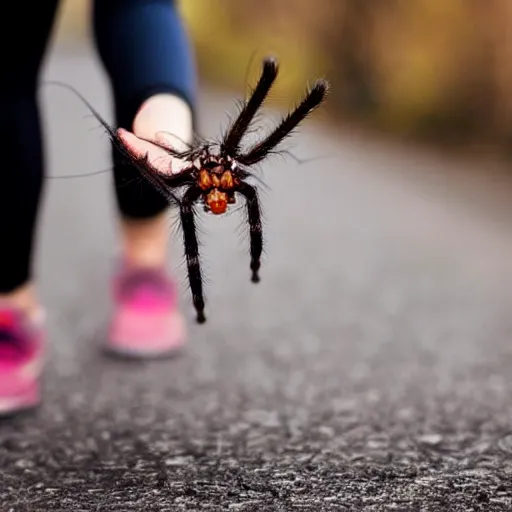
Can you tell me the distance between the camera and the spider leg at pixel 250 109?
1511 mm

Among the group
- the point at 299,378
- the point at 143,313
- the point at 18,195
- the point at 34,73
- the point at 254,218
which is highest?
the point at 34,73

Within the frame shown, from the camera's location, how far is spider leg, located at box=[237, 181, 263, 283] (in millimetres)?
1586

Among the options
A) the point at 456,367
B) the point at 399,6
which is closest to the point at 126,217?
the point at 456,367

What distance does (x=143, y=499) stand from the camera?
1.83 meters

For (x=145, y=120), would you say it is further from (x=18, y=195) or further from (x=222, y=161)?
(x=18, y=195)

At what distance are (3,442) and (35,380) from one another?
31 cm

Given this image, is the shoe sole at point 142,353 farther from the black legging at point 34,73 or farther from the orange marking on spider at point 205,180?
the orange marking on spider at point 205,180

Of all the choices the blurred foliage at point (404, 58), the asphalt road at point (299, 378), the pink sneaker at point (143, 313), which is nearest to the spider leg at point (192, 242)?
the asphalt road at point (299, 378)

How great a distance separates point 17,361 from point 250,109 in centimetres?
106

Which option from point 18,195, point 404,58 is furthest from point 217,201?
point 404,58

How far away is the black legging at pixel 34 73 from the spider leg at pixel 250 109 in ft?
2.09

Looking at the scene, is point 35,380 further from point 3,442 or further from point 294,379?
point 294,379

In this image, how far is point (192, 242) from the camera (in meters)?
1.60

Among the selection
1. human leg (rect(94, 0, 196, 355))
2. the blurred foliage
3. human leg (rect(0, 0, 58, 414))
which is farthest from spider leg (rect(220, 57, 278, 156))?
the blurred foliage
